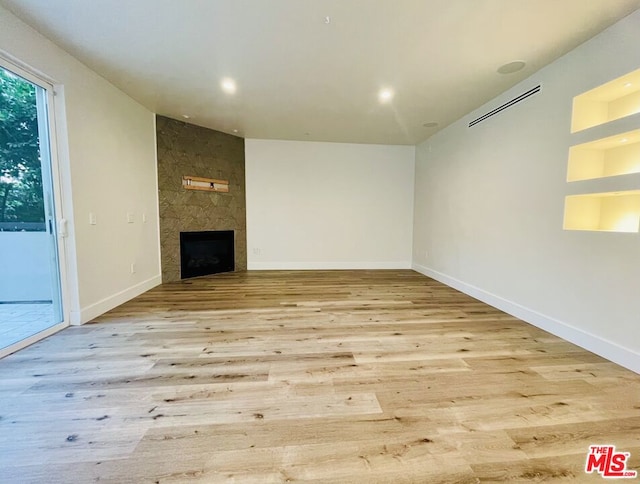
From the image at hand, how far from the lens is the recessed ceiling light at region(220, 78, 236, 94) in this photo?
121 inches

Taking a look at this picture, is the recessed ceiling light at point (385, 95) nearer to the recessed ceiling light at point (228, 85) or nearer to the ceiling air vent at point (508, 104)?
the ceiling air vent at point (508, 104)

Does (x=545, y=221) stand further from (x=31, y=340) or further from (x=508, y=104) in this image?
(x=31, y=340)

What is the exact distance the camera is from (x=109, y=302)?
3174 millimetres

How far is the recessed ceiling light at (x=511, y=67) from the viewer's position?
2.65 m

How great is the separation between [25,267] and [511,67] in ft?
16.2

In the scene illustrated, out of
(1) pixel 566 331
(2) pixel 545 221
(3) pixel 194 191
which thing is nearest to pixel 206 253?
(3) pixel 194 191

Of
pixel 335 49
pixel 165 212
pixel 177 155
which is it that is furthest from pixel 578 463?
pixel 177 155

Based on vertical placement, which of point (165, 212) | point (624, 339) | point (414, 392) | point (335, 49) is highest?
point (335, 49)

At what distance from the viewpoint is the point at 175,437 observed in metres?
1.34

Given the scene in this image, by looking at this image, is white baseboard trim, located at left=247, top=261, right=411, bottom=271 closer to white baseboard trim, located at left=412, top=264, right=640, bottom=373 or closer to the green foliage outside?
white baseboard trim, located at left=412, top=264, right=640, bottom=373

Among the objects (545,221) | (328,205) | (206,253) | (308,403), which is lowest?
(308,403)

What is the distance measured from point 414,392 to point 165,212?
4.34m

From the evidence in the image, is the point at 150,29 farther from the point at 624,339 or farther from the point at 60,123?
the point at 624,339

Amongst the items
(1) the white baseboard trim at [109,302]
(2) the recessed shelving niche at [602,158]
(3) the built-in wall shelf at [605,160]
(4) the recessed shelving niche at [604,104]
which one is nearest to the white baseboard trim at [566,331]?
(3) the built-in wall shelf at [605,160]
